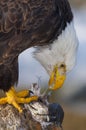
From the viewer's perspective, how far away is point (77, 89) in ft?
34.0

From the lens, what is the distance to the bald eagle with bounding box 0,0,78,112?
221 inches

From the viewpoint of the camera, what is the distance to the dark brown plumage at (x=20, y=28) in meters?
5.59

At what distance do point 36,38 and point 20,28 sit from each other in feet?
0.49

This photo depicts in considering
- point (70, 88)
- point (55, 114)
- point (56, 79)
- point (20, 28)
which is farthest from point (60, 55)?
point (70, 88)

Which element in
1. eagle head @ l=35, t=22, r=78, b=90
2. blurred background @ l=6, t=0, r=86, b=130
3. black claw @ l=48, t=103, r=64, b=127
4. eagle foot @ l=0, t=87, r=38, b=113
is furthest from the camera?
blurred background @ l=6, t=0, r=86, b=130

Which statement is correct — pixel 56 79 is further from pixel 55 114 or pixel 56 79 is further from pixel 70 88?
pixel 70 88

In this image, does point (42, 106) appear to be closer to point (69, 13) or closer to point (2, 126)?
point (2, 126)

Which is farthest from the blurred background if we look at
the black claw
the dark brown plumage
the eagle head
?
the black claw

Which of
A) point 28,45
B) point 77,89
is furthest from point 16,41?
point 77,89

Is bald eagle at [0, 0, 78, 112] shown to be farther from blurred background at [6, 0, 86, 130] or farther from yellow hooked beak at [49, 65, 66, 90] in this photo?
blurred background at [6, 0, 86, 130]

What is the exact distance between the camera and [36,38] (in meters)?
5.66

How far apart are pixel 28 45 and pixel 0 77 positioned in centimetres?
33

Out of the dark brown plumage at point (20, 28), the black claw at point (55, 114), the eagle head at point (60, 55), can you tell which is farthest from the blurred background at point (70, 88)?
the black claw at point (55, 114)

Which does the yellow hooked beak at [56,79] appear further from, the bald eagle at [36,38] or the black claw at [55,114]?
the black claw at [55,114]
